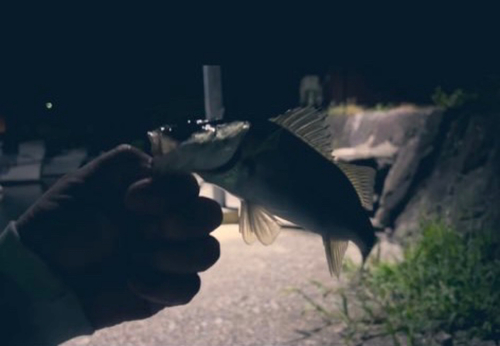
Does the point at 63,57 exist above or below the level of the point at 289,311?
above

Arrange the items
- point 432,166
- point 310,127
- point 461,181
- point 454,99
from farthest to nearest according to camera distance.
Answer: point 454,99, point 432,166, point 461,181, point 310,127

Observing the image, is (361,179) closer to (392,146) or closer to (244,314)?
(244,314)

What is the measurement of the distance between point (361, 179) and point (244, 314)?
2.39 m

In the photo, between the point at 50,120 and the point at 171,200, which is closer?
the point at 171,200

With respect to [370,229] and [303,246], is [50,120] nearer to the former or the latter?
[370,229]

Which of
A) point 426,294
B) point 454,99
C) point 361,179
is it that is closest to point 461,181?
point 454,99

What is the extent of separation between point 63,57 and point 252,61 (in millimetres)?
456

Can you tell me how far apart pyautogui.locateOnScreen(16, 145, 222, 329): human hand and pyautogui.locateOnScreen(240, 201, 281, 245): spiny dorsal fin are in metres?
0.06

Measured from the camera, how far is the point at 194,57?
4.39 ft

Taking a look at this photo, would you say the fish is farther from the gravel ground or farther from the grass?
the gravel ground

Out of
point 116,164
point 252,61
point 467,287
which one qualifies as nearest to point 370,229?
point 116,164

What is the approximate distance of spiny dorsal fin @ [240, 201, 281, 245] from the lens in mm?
1116

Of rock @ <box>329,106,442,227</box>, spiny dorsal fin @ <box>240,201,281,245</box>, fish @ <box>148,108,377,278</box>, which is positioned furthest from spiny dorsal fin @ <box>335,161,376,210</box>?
rock @ <box>329,106,442,227</box>

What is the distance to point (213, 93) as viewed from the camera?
4.02 feet
